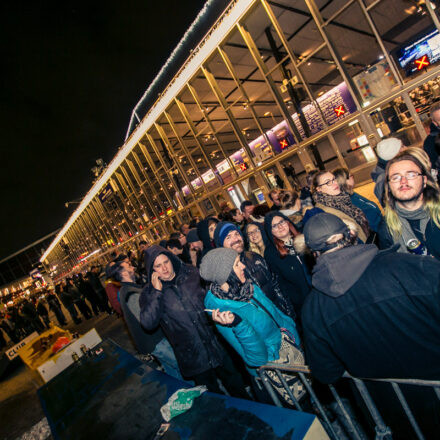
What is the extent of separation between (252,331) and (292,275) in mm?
1166

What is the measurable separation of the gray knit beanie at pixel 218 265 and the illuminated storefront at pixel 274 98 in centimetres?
564

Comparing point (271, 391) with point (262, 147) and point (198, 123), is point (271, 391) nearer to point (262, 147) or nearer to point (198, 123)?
point (262, 147)

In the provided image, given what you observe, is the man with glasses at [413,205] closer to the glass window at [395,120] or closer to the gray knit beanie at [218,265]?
the gray knit beanie at [218,265]

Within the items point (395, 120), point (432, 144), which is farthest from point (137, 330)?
point (395, 120)

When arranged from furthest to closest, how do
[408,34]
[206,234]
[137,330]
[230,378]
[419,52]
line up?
[408,34]
[419,52]
[206,234]
[137,330]
[230,378]

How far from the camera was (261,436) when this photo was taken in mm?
1352

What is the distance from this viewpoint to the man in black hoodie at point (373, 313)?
1.31 metres

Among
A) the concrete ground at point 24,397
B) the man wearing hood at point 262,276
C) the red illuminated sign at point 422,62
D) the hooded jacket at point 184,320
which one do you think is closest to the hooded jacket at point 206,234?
the man wearing hood at point 262,276


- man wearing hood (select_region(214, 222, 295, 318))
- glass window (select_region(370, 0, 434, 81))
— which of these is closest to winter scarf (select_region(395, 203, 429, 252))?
man wearing hood (select_region(214, 222, 295, 318))

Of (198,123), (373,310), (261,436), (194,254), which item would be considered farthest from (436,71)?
(198,123)

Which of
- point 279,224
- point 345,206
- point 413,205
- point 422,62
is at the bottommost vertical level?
point 413,205

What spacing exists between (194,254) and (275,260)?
2991 mm

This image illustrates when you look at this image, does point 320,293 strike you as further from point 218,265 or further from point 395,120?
point 395,120

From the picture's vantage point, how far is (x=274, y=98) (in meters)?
7.71
